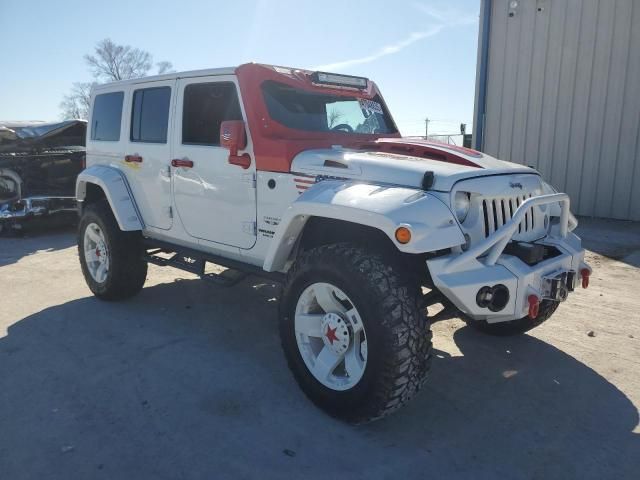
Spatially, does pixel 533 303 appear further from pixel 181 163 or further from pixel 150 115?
pixel 150 115

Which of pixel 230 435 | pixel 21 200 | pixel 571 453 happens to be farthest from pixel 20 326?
pixel 21 200

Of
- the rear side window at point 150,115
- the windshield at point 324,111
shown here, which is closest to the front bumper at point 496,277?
the windshield at point 324,111

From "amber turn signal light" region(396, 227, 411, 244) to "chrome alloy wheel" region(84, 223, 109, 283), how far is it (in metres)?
3.41

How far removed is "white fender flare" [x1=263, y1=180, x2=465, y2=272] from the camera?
262 centimetres

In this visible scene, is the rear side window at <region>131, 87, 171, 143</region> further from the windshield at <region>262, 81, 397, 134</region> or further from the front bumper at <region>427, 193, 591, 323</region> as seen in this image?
the front bumper at <region>427, 193, 591, 323</region>

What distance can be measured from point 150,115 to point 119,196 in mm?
805

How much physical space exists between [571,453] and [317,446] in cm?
133

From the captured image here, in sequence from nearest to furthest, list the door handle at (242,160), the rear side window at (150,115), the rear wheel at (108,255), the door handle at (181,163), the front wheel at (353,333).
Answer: the front wheel at (353,333) < the door handle at (242,160) < the door handle at (181,163) < the rear side window at (150,115) < the rear wheel at (108,255)

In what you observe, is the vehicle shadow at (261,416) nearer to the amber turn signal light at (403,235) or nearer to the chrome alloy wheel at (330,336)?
the chrome alloy wheel at (330,336)

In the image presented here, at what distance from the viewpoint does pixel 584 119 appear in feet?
31.8

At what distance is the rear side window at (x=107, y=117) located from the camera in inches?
199

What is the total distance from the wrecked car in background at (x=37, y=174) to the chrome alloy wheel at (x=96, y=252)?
4.49 m

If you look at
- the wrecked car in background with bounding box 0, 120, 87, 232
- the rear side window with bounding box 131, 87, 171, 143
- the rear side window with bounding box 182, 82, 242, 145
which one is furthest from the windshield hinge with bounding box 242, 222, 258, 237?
the wrecked car in background with bounding box 0, 120, 87, 232

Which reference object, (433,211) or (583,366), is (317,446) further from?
(583,366)
